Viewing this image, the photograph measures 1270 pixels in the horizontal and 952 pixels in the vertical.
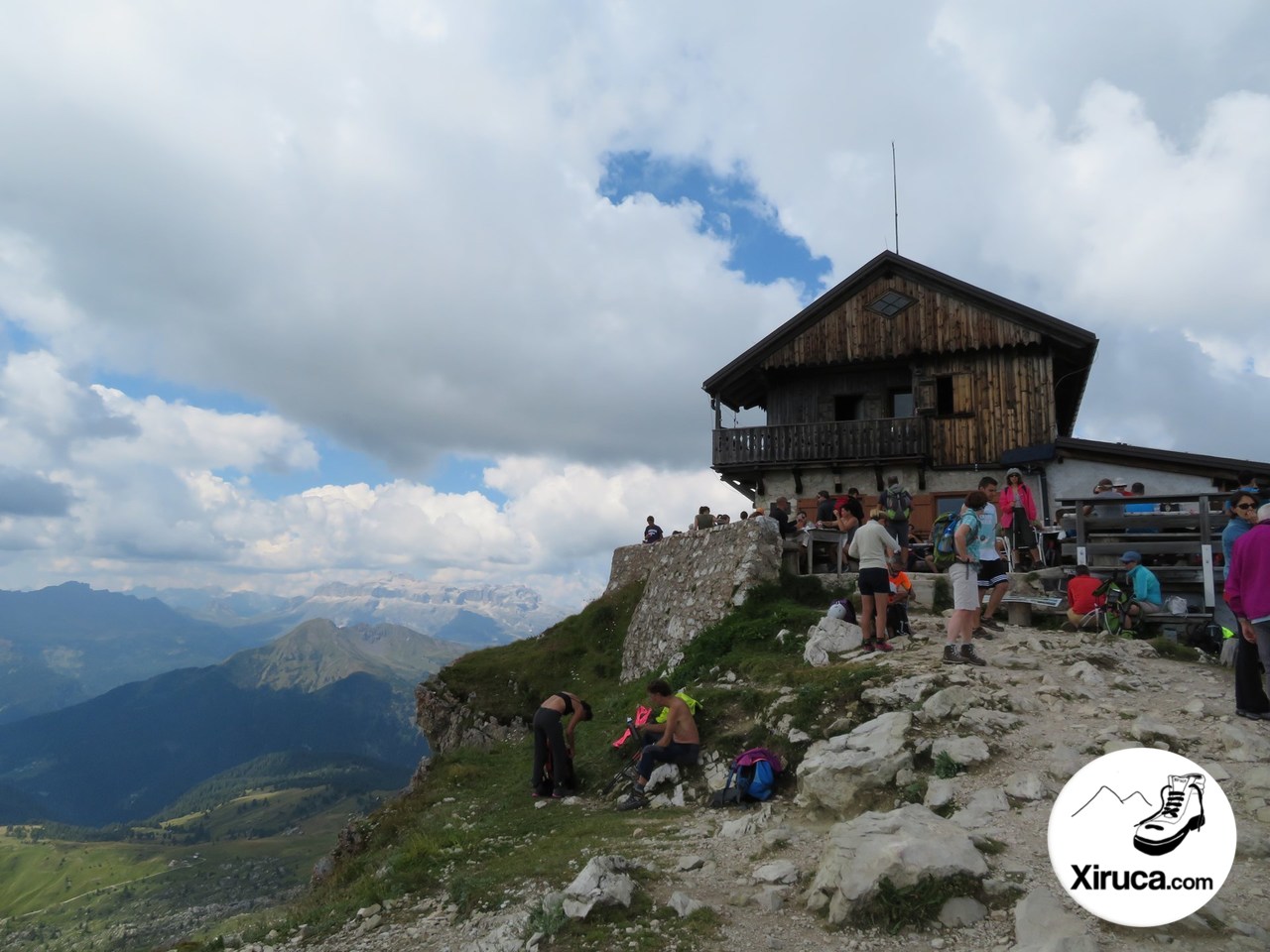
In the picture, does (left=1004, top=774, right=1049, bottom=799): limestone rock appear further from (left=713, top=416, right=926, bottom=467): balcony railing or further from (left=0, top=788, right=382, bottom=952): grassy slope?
(left=0, top=788, right=382, bottom=952): grassy slope

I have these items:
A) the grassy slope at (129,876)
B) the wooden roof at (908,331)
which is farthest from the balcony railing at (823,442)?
the grassy slope at (129,876)

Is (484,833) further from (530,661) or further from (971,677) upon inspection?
(530,661)

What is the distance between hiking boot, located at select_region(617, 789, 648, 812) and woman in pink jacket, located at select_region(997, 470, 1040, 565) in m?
10.4

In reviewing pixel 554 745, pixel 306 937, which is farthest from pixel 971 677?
pixel 306 937

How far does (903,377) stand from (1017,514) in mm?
10679

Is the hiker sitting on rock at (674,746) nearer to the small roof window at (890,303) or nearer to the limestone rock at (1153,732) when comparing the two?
the limestone rock at (1153,732)

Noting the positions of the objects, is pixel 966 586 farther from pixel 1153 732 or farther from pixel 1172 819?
pixel 1172 819

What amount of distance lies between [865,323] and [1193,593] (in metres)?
14.0

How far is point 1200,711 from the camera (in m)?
7.99

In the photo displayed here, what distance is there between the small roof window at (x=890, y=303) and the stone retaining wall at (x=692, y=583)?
11.2m

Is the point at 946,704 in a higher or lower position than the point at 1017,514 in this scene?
lower

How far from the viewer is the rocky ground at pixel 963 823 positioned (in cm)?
477

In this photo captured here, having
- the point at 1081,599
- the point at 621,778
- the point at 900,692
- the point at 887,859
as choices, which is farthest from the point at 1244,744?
the point at 621,778

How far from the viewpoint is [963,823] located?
20.2ft
